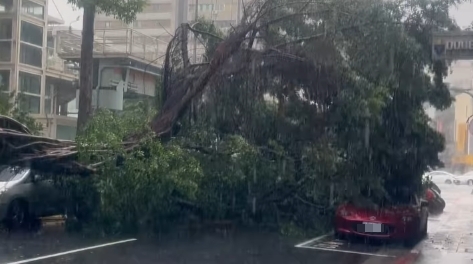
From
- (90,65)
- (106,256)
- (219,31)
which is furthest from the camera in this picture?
(90,65)

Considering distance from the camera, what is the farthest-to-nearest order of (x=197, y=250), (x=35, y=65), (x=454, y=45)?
(x=35, y=65)
(x=197, y=250)
(x=454, y=45)

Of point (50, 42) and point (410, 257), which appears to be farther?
point (50, 42)

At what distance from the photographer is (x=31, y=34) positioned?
1259 inches

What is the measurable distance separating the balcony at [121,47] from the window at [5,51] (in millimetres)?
1880

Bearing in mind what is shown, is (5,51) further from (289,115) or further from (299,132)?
Answer: (299,132)

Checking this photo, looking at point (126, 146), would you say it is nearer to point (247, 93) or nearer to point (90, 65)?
point (247, 93)

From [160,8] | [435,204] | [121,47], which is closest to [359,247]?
[435,204]

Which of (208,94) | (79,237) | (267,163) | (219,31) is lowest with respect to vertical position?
(79,237)

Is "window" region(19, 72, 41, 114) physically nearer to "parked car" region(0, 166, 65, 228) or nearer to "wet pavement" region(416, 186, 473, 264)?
"parked car" region(0, 166, 65, 228)

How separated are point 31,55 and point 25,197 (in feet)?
51.2

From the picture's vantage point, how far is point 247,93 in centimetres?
1781

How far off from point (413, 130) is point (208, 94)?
15.4 ft

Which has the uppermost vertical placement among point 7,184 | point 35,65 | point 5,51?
point 5,51

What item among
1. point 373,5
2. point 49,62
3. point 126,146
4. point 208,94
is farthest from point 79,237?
point 49,62
